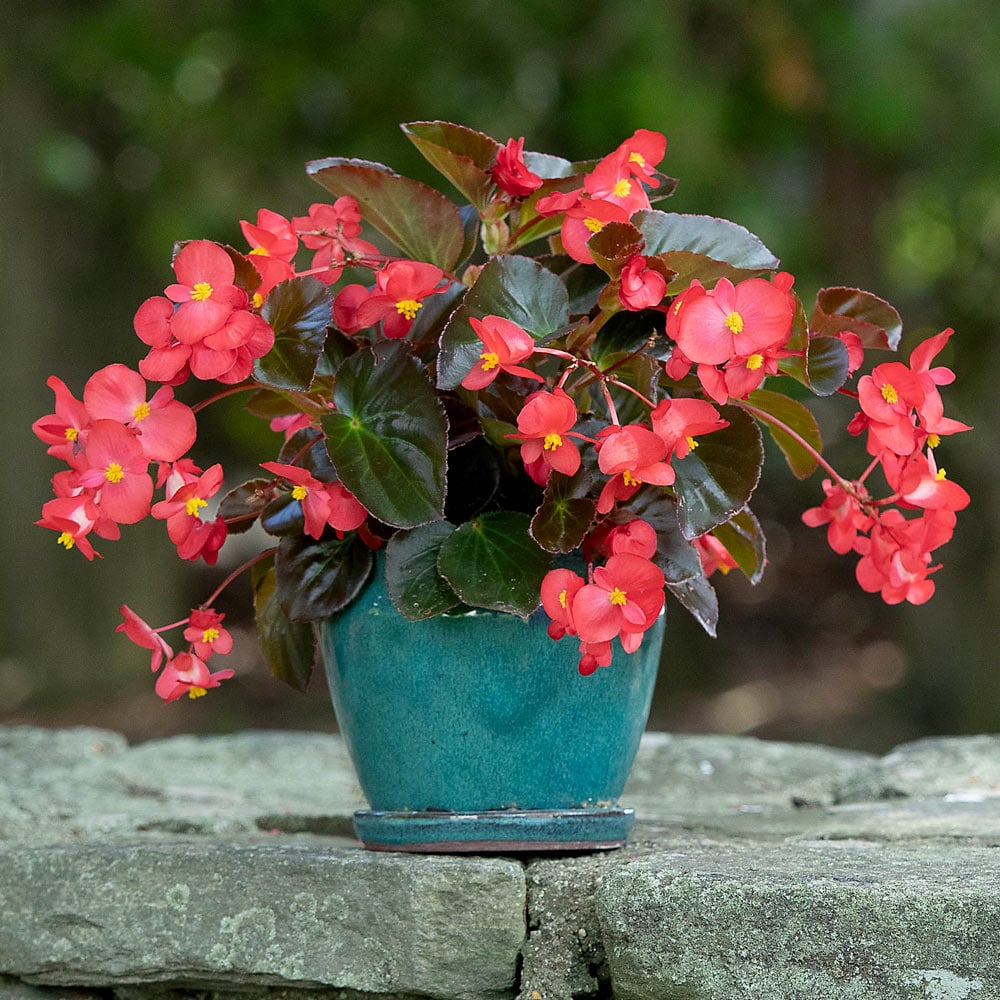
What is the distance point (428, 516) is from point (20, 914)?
55 cm

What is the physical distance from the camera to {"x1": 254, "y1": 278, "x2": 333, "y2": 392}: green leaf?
1.08 metres

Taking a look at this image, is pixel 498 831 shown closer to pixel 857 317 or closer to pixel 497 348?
pixel 497 348

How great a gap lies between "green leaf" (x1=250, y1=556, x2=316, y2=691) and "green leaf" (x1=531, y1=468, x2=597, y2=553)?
0.31 metres

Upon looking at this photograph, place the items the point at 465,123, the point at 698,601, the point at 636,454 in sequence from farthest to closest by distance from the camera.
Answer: the point at 465,123, the point at 698,601, the point at 636,454

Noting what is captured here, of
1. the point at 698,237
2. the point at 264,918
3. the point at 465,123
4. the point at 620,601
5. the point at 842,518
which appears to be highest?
the point at 465,123

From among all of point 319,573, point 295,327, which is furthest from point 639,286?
point 319,573

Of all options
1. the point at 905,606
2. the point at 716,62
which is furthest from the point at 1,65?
the point at 905,606

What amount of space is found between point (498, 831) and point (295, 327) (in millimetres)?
470

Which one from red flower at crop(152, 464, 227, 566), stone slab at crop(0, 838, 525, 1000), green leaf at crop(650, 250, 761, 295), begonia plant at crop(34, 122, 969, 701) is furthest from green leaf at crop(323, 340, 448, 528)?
stone slab at crop(0, 838, 525, 1000)

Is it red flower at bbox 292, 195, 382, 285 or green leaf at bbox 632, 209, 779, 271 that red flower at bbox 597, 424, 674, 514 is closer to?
green leaf at bbox 632, 209, 779, 271

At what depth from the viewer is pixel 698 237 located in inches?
45.2

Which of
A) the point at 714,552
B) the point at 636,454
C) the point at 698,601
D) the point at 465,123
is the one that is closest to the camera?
the point at 636,454

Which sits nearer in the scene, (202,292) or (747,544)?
(202,292)

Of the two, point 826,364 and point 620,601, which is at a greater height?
point 826,364
